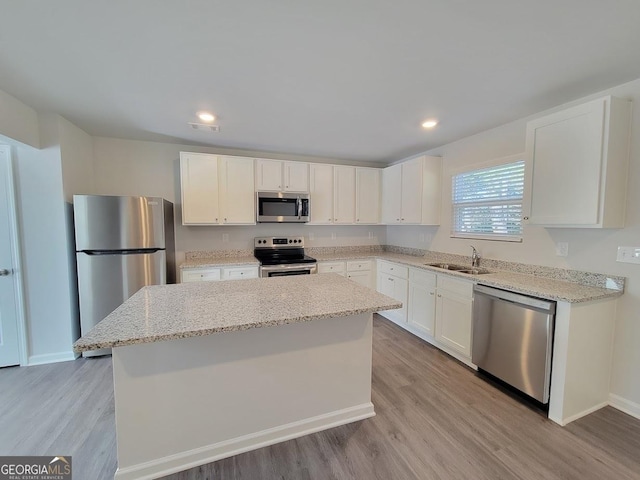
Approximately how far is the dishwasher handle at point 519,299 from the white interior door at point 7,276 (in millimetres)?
4566

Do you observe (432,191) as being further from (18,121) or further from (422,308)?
(18,121)

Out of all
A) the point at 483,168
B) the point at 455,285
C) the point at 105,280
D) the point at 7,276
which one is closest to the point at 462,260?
the point at 455,285

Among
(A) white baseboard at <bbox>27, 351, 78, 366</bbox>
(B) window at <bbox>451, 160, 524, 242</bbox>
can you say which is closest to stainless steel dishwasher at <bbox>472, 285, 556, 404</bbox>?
(B) window at <bbox>451, 160, 524, 242</bbox>

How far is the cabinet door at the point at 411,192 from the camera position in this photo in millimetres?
3658

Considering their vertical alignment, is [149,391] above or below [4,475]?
above

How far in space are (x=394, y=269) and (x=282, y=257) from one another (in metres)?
1.65

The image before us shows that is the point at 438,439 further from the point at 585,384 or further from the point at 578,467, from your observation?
the point at 585,384

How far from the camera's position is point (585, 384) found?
1.98 metres

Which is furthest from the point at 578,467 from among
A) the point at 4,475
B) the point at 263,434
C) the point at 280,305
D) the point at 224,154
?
the point at 224,154

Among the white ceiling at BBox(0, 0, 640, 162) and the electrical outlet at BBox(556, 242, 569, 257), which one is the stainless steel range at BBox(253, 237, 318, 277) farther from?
the electrical outlet at BBox(556, 242, 569, 257)

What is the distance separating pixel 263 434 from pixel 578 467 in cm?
191

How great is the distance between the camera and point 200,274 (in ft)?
10.9

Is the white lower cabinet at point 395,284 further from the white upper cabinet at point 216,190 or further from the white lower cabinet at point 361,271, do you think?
the white upper cabinet at point 216,190

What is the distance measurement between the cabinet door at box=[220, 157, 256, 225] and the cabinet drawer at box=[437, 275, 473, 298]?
2550 millimetres
